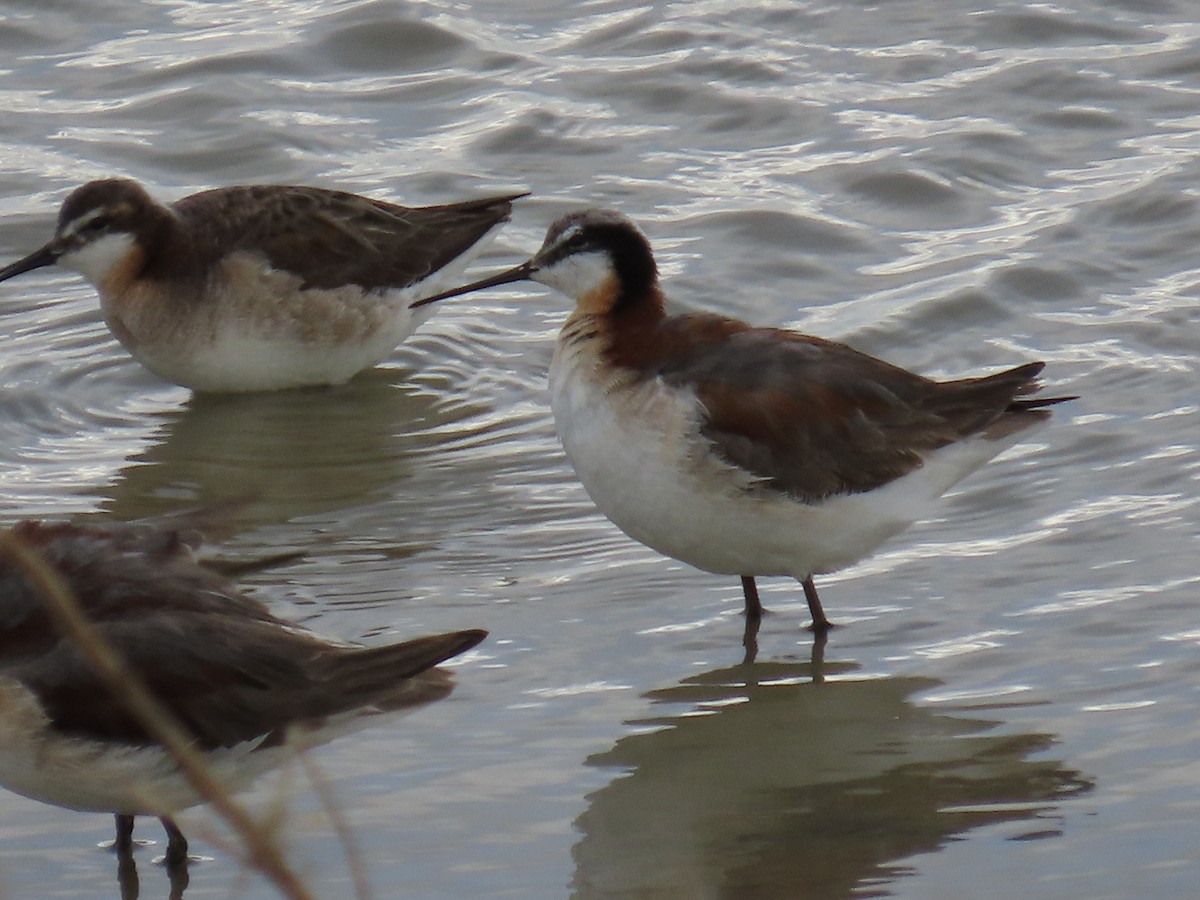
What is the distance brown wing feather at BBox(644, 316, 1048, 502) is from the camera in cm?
780

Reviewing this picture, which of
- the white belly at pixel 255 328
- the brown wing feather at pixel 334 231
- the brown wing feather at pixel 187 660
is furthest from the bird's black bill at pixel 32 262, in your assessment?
the brown wing feather at pixel 187 660

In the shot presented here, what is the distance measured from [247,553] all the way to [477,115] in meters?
6.55

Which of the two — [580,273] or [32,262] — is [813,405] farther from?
[32,262]

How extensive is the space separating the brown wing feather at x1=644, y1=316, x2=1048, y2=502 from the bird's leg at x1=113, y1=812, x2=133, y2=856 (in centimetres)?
270

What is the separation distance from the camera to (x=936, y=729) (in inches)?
273

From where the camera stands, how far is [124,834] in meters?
6.12

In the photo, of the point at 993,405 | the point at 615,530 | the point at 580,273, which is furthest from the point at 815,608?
the point at 580,273

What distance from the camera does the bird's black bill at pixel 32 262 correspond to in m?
11.3

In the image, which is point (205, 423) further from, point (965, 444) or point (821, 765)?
point (821, 765)

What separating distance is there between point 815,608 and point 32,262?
5615 millimetres

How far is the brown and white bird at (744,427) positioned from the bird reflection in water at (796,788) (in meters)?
0.59

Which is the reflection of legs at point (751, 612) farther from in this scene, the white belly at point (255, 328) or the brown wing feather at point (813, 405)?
the white belly at point (255, 328)

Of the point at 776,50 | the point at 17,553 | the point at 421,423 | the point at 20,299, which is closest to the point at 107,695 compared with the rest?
the point at 17,553

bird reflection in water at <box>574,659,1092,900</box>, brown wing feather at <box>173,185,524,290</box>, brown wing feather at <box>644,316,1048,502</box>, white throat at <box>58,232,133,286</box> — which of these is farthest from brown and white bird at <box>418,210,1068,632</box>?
white throat at <box>58,232,133,286</box>
